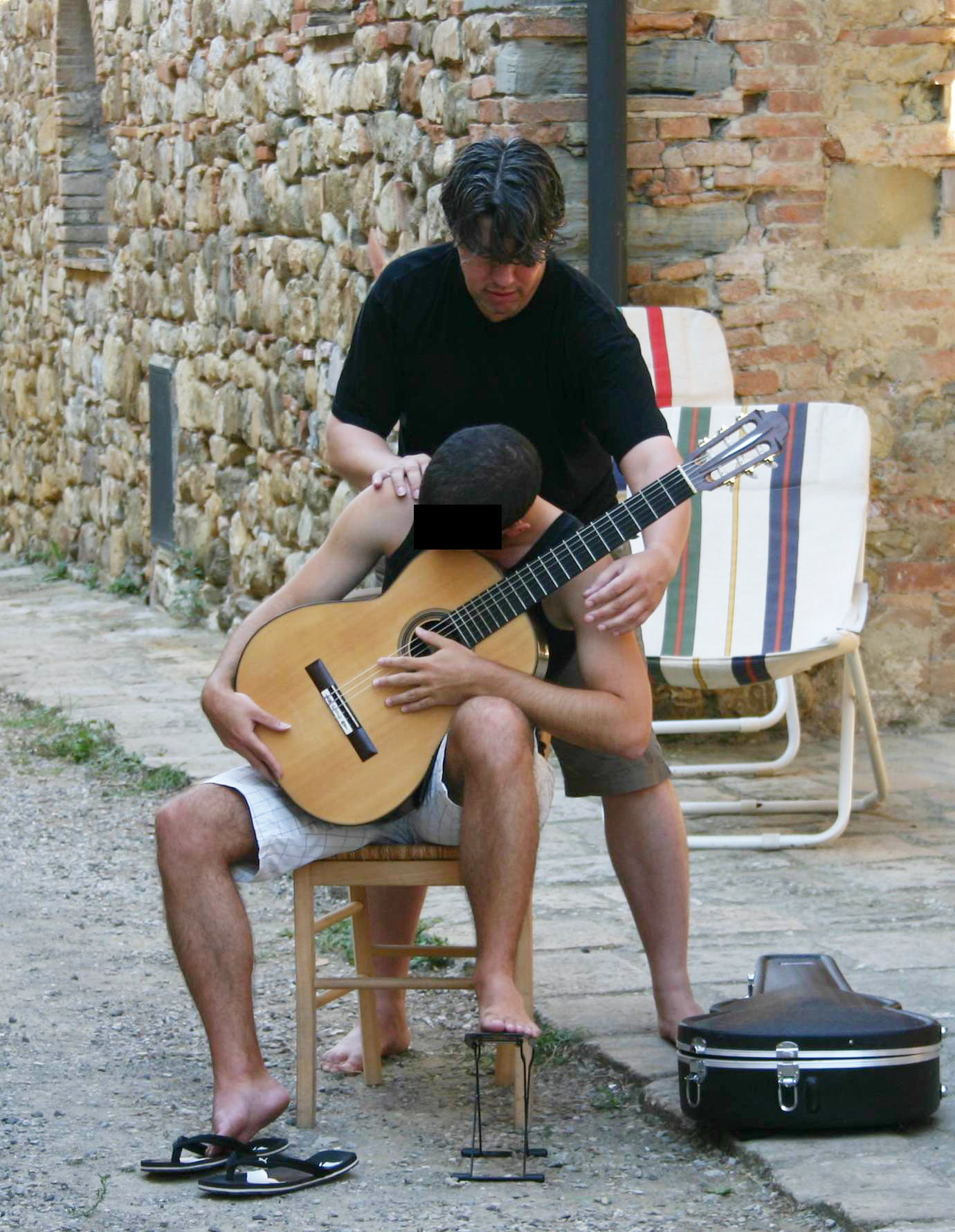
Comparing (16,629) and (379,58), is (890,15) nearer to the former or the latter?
(379,58)

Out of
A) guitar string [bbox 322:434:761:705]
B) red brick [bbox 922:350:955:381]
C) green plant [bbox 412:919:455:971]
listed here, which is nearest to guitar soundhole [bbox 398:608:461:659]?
guitar string [bbox 322:434:761:705]

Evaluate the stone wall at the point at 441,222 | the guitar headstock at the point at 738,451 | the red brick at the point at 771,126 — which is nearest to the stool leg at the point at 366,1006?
the guitar headstock at the point at 738,451

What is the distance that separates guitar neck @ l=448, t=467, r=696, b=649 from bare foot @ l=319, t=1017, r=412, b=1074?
2.59 ft

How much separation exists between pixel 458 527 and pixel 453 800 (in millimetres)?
405

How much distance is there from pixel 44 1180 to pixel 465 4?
3.55m

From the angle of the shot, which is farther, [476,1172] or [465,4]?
[465,4]

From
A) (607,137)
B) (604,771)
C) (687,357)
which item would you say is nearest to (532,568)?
(604,771)

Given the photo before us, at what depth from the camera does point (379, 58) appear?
6.04 meters

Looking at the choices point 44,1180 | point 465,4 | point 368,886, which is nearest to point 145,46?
point 465,4

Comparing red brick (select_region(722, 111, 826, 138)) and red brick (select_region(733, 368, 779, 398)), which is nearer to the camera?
red brick (select_region(722, 111, 826, 138))

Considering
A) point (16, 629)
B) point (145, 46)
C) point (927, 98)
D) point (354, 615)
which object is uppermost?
point (145, 46)

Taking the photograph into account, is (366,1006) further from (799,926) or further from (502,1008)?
(799,926)

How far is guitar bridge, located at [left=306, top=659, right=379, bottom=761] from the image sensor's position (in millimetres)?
2893

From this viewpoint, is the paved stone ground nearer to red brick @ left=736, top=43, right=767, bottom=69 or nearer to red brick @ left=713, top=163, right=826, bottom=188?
red brick @ left=713, top=163, right=826, bottom=188
